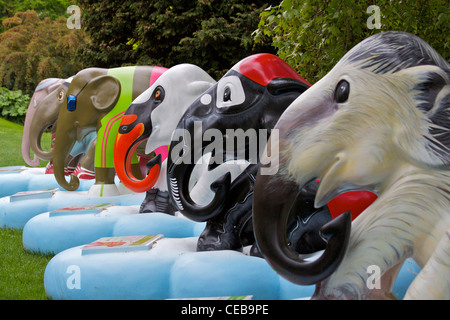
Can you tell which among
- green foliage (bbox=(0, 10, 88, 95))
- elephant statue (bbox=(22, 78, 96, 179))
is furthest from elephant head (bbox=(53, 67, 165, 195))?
green foliage (bbox=(0, 10, 88, 95))

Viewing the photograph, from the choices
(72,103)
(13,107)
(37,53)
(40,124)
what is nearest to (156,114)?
(72,103)

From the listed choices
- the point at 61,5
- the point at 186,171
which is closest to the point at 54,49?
the point at 61,5

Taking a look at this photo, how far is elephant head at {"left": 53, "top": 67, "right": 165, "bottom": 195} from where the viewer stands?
387cm

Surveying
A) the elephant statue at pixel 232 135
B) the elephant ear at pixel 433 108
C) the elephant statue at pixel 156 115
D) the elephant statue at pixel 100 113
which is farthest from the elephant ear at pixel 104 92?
the elephant ear at pixel 433 108

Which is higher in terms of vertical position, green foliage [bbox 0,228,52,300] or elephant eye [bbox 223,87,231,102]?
elephant eye [bbox 223,87,231,102]

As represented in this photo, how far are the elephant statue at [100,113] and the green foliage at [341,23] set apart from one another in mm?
1088

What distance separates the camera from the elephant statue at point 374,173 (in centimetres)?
128

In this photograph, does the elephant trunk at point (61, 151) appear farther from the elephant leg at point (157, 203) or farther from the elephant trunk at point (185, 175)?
the elephant trunk at point (185, 175)

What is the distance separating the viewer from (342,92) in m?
1.37

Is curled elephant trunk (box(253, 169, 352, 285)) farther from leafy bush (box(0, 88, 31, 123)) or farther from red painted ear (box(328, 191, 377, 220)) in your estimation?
leafy bush (box(0, 88, 31, 123))

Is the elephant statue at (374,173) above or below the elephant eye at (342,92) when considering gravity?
below

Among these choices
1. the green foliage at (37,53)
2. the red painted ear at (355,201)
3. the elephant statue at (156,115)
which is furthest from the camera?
the green foliage at (37,53)

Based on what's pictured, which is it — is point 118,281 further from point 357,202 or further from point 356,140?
point 356,140

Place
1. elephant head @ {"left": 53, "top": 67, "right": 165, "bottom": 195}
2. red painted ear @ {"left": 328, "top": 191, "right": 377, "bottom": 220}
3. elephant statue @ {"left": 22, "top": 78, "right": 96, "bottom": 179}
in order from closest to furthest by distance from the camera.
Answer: red painted ear @ {"left": 328, "top": 191, "right": 377, "bottom": 220}, elephant head @ {"left": 53, "top": 67, "right": 165, "bottom": 195}, elephant statue @ {"left": 22, "top": 78, "right": 96, "bottom": 179}
